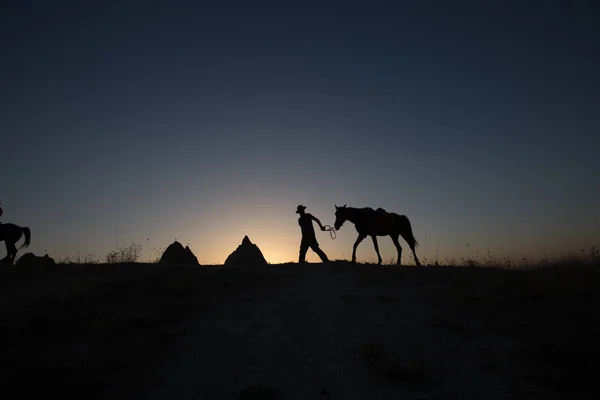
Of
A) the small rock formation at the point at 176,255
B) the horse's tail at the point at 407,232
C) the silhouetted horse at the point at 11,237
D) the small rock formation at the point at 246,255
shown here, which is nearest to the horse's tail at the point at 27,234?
the silhouetted horse at the point at 11,237

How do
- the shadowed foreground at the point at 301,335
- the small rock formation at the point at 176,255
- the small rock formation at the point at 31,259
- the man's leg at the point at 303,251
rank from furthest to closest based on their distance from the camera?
the small rock formation at the point at 176,255, the small rock formation at the point at 31,259, the man's leg at the point at 303,251, the shadowed foreground at the point at 301,335

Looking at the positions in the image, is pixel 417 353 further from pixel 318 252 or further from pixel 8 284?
pixel 8 284

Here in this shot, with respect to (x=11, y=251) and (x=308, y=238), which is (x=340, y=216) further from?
(x=11, y=251)

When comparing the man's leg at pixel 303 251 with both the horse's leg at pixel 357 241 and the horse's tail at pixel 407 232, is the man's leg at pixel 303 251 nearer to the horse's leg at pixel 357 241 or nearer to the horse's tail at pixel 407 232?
the horse's leg at pixel 357 241

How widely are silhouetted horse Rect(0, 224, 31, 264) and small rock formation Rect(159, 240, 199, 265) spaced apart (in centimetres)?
586

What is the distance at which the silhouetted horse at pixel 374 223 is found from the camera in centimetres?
1590

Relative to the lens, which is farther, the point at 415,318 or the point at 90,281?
the point at 90,281

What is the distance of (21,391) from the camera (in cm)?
552

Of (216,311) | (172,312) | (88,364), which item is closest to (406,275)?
(216,311)

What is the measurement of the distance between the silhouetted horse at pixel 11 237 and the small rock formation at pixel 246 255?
9.99 m

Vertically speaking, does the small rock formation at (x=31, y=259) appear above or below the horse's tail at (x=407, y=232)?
below

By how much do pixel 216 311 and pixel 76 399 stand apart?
12.0ft

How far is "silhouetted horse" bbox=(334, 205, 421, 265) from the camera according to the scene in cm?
1590

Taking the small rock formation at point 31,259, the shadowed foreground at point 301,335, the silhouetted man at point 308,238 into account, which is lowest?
the shadowed foreground at point 301,335
